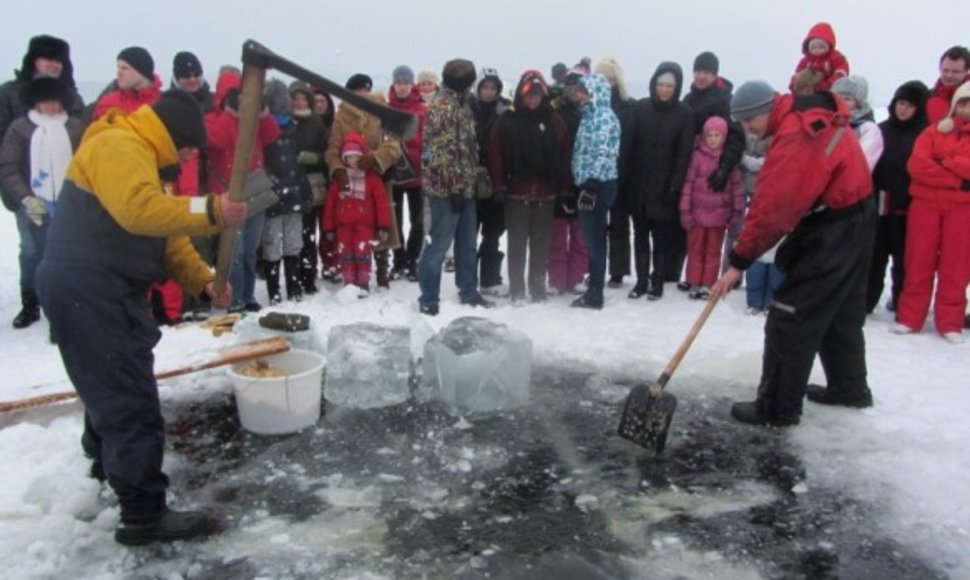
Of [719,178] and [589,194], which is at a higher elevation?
[719,178]

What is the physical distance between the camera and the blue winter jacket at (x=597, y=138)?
22.9 feet

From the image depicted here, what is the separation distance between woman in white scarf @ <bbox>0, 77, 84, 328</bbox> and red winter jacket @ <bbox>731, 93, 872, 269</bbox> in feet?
16.8

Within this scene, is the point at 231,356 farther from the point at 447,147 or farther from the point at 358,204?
the point at 358,204

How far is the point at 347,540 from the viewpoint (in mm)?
3438

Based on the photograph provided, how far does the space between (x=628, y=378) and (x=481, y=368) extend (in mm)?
1235

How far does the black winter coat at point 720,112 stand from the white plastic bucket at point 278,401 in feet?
14.6

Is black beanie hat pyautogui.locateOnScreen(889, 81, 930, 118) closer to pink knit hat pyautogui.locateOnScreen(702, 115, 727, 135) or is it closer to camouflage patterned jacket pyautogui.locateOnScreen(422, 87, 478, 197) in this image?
pink knit hat pyautogui.locateOnScreen(702, 115, 727, 135)

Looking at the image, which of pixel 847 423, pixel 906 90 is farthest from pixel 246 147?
pixel 906 90

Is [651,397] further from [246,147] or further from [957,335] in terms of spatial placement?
[957,335]

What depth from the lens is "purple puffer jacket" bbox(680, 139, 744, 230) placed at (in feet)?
23.8

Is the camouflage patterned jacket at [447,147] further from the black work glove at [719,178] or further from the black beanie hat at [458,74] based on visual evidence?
the black work glove at [719,178]

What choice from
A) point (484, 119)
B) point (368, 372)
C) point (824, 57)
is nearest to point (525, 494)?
point (368, 372)

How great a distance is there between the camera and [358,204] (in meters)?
7.41

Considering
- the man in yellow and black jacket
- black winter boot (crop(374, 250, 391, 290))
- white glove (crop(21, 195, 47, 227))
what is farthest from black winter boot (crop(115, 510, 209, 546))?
black winter boot (crop(374, 250, 391, 290))
